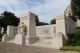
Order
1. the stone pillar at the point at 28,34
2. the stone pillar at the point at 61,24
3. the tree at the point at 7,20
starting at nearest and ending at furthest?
the stone pillar at the point at 28,34 → the stone pillar at the point at 61,24 → the tree at the point at 7,20

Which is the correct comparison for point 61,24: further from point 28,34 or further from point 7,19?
point 7,19

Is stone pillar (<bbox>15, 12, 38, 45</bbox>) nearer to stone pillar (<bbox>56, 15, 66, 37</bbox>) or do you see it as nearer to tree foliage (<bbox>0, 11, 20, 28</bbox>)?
stone pillar (<bbox>56, 15, 66, 37</bbox>)

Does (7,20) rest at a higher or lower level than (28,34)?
higher

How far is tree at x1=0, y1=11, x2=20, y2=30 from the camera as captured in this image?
3758 centimetres

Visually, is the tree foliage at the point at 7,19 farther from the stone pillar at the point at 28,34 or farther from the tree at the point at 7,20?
the stone pillar at the point at 28,34

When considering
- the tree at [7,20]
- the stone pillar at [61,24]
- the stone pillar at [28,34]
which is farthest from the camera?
the tree at [7,20]

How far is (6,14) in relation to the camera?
133 ft

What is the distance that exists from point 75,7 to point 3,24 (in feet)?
71.4

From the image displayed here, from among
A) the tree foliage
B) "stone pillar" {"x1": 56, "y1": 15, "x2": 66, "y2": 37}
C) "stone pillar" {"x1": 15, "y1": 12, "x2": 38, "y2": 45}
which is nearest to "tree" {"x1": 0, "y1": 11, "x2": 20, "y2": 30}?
the tree foliage

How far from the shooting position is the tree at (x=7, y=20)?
3758 cm

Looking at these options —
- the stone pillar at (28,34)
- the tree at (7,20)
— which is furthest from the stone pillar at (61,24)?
the tree at (7,20)

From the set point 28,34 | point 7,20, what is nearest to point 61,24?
point 28,34

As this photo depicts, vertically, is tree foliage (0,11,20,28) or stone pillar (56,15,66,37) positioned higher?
tree foliage (0,11,20,28)

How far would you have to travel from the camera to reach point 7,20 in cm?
3762
